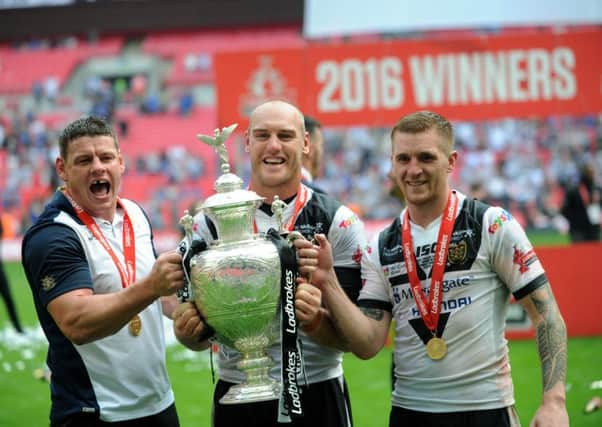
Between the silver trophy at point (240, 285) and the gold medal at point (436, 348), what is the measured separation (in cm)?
65

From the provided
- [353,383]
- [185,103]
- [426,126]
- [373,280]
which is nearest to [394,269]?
[373,280]

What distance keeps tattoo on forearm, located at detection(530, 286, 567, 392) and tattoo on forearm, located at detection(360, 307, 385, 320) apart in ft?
1.94

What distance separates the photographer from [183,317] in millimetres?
2768

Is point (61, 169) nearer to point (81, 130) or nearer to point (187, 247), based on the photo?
point (81, 130)

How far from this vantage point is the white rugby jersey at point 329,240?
3.38 m

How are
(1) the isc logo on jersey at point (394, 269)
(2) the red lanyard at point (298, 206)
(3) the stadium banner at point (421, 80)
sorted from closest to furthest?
A: (1) the isc logo on jersey at point (394, 269)
(2) the red lanyard at point (298, 206)
(3) the stadium banner at point (421, 80)

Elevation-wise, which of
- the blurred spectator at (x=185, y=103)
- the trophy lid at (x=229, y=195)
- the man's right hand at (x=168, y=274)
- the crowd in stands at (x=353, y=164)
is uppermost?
the blurred spectator at (x=185, y=103)

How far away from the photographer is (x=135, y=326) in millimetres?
3326

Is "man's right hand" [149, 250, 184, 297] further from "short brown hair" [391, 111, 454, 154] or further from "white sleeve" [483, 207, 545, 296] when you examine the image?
"white sleeve" [483, 207, 545, 296]

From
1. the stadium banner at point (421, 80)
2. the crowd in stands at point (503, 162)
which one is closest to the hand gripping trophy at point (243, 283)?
the stadium banner at point (421, 80)

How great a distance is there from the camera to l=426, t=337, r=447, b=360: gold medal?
10.2 ft

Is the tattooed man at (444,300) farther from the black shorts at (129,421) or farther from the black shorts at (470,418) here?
the black shorts at (129,421)

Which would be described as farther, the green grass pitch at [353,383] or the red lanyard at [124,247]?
the green grass pitch at [353,383]

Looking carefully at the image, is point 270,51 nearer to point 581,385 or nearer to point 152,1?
point 581,385
